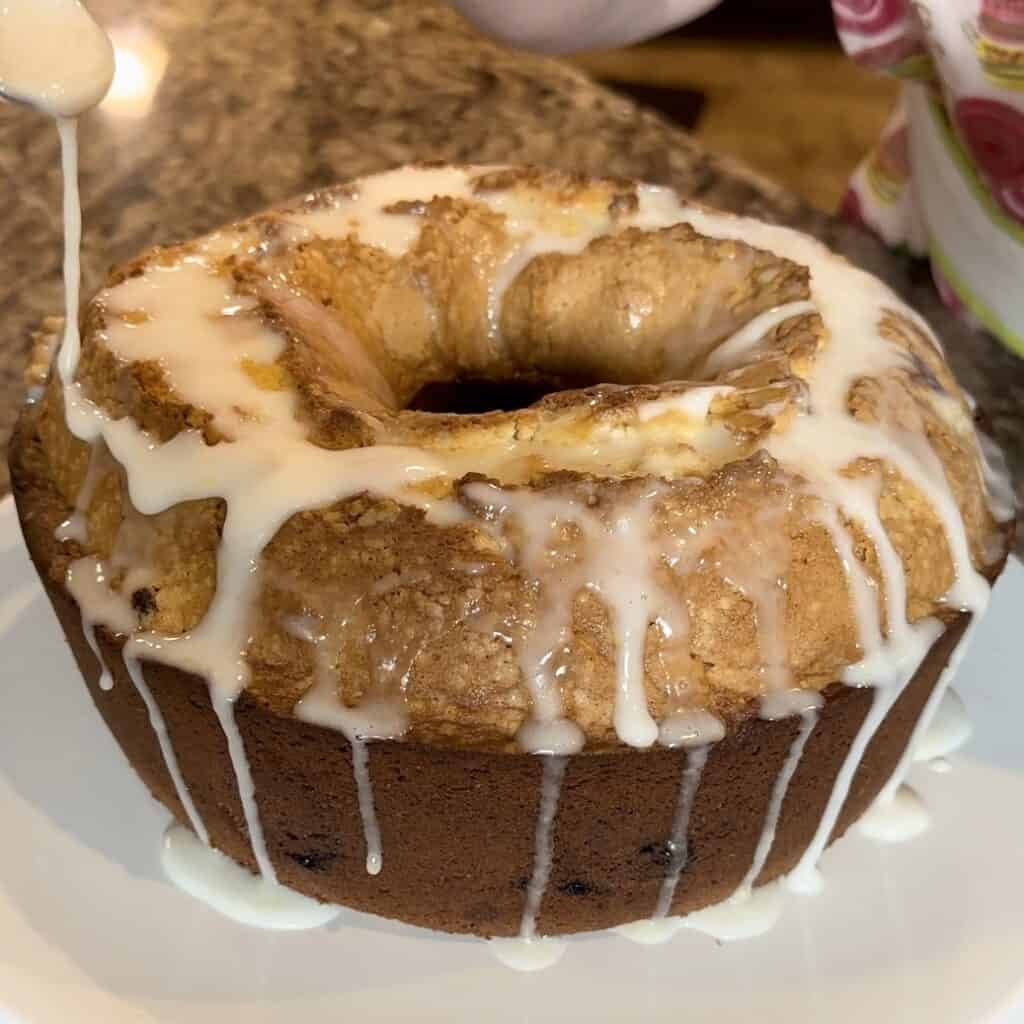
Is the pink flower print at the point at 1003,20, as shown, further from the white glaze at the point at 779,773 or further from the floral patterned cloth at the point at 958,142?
the white glaze at the point at 779,773

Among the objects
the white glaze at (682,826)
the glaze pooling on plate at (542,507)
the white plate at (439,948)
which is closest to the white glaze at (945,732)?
the white plate at (439,948)

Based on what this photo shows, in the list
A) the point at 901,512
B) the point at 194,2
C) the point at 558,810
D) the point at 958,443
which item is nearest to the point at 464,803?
the point at 558,810

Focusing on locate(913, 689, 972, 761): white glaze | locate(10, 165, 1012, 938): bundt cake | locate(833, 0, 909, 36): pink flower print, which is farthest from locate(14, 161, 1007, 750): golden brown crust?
locate(833, 0, 909, 36): pink flower print

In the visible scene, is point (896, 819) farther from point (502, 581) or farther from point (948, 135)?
point (948, 135)

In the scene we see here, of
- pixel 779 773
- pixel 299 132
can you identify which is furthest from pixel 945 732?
pixel 299 132

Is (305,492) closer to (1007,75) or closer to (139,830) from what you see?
(139,830)

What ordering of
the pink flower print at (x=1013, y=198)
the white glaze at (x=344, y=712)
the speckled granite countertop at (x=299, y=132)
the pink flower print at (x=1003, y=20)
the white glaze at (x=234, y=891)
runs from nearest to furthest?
1. the white glaze at (x=344, y=712)
2. the white glaze at (x=234, y=891)
3. the pink flower print at (x=1003, y=20)
4. the pink flower print at (x=1013, y=198)
5. the speckled granite countertop at (x=299, y=132)

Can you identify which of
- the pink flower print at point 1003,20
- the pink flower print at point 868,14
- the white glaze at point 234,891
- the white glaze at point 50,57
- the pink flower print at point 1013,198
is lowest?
the white glaze at point 234,891
